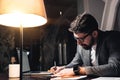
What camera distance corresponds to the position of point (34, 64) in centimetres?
302

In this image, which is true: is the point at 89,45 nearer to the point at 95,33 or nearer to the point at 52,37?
the point at 95,33

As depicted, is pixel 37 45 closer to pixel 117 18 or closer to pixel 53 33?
pixel 53 33

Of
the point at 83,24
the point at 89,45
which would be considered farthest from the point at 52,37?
the point at 83,24

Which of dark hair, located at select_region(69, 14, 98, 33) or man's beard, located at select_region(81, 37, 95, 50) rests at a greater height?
dark hair, located at select_region(69, 14, 98, 33)

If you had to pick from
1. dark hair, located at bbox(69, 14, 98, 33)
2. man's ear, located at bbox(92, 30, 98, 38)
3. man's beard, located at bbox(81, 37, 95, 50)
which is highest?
dark hair, located at bbox(69, 14, 98, 33)

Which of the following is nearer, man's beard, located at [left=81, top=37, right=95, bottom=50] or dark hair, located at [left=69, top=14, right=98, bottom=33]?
dark hair, located at [left=69, top=14, right=98, bottom=33]

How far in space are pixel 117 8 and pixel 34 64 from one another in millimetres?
1266

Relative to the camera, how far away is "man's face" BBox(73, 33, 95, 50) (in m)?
1.88

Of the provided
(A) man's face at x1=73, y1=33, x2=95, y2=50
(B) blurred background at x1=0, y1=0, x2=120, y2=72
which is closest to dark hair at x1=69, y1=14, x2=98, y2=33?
(A) man's face at x1=73, y1=33, x2=95, y2=50

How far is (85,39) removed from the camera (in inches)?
75.4

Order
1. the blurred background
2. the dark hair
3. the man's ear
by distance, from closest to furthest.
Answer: the dark hair, the man's ear, the blurred background

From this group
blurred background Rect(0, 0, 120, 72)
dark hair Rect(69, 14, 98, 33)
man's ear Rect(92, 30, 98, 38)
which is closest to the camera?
dark hair Rect(69, 14, 98, 33)

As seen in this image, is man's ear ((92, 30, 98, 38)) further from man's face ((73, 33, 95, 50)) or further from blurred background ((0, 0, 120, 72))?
blurred background ((0, 0, 120, 72))

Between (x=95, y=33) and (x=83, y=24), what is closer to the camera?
(x=83, y=24)
